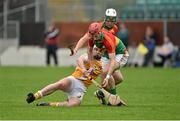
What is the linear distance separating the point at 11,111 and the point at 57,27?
80.4 ft

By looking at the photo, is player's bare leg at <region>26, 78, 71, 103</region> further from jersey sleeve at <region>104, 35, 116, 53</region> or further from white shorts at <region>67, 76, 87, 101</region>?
jersey sleeve at <region>104, 35, 116, 53</region>

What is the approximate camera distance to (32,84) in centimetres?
2386

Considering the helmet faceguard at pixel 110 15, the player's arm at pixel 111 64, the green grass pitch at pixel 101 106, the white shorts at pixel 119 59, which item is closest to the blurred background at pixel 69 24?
the green grass pitch at pixel 101 106

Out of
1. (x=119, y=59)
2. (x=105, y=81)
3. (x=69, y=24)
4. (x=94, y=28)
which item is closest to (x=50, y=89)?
(x=105, y=81)

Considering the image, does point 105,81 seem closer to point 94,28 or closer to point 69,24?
point 94,28

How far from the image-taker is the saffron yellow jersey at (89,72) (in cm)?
1606

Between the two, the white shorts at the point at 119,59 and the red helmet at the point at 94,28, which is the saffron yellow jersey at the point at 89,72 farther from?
the red helmet at the point at 94,28

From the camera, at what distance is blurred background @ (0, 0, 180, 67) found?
128 ft

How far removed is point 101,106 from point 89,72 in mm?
784

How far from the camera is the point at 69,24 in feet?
130

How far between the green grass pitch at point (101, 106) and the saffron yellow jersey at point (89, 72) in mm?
542

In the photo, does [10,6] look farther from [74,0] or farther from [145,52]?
[145,52]

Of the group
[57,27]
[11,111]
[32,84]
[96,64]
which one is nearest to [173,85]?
[32,84]

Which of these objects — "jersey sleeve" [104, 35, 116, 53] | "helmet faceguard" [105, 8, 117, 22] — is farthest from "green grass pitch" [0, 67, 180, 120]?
"helmet faceguard" [105, 8, 117, 22]
